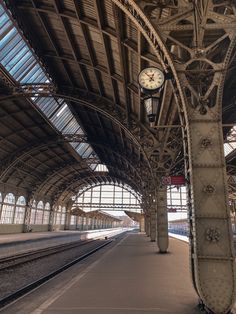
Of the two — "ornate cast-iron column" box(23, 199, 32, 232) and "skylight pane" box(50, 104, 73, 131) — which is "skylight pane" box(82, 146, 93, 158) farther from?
"ornate cast-iron column" box(23, 199, 32, 232)

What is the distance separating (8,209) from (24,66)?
2699cm

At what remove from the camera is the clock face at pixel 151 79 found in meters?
7.90

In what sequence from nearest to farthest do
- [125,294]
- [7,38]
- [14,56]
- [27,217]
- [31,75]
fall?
[125,294] < [7,38] < [14,56] < [31,75] < [27,217]

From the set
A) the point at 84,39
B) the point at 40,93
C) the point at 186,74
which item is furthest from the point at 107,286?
the point at 40,93

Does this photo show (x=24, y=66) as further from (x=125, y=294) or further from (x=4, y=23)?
(x=125, y=294)

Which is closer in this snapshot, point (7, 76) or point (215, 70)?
point (215, 70)

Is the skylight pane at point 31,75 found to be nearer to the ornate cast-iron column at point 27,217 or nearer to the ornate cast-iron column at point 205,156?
the ornate cast-iron column at point 205,156

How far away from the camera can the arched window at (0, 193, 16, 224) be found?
38.2 meters

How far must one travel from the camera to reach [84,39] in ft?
45.3

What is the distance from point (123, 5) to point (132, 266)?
10.2 m

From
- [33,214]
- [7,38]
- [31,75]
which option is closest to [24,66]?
[31,75]

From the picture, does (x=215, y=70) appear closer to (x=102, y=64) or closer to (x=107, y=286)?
(x=107, y=286)

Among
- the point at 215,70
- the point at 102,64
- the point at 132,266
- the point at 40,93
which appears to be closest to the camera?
the point at 215,70

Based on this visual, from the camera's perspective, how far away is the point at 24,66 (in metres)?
18.8
